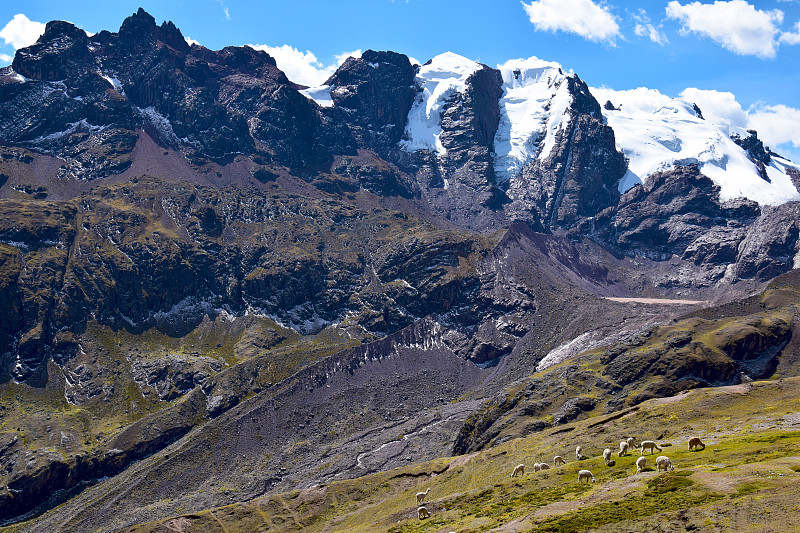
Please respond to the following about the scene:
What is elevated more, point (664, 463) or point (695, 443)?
point (664, 463)

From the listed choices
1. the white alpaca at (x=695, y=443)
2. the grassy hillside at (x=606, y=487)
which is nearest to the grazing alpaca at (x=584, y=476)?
the grassy hillside at (x=606, y=487)

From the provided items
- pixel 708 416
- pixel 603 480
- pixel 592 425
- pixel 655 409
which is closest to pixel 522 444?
pixel 592 425

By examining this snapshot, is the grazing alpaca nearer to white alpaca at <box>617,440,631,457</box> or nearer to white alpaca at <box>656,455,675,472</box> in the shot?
white alpaca at <box>656,455,675,472</box>

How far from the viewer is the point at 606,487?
83.1 metres

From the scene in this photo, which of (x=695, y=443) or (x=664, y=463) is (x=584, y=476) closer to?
(x=664, y=463)

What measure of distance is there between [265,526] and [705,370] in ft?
444

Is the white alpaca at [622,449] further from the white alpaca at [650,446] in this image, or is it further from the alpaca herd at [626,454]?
the white alpaca at [650,446]

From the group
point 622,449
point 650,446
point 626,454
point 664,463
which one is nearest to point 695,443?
point 650,446

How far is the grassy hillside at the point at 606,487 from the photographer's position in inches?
2650

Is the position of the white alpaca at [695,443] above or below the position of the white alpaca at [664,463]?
below

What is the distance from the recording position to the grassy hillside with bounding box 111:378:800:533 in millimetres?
67312

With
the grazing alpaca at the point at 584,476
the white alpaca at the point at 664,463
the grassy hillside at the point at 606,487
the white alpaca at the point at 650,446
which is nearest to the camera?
the grassy hillside at the point at 606,487

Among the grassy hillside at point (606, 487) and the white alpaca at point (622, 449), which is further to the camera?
the white alpaca at point (622, 449)

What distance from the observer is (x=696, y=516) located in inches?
2549
